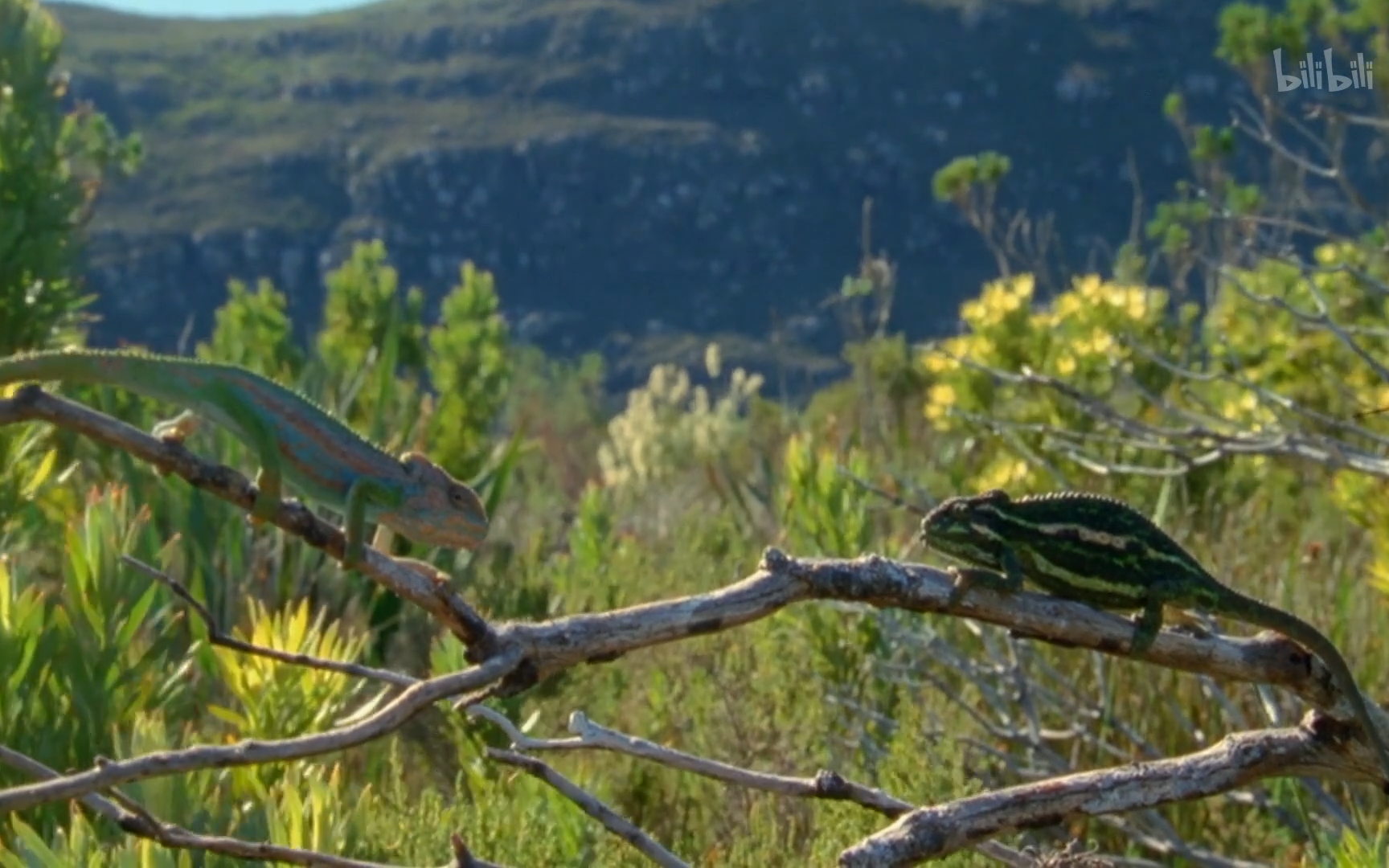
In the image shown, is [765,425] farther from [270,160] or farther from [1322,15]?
[270,160]

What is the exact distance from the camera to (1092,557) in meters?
2.14

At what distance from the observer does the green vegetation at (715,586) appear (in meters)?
3.06

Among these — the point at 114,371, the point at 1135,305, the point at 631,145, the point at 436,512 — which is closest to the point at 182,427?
the point at 114,371

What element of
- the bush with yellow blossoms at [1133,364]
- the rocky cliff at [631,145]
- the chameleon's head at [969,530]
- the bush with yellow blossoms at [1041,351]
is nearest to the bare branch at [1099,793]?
the chameleon's head at [969,530]

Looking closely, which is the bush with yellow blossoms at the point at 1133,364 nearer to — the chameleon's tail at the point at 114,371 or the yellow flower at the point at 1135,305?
the yellow flower at the point at 1135,305

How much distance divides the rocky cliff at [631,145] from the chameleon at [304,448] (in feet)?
150

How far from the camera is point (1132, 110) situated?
179 feet

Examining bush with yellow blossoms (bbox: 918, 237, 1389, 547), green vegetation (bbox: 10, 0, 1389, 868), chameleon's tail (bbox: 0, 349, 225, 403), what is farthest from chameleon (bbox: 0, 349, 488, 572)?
bush with yellow blossoms (bbox: 918, 237, 1389, 547)

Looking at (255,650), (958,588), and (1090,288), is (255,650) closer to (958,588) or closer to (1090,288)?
(958,588)

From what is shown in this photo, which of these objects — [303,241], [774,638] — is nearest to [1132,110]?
[303,241]

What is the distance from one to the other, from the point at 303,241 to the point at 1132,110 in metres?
29.2

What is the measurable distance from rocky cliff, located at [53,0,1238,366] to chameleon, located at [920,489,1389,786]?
150ft

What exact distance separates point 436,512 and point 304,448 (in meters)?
0.21

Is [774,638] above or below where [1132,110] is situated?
above
